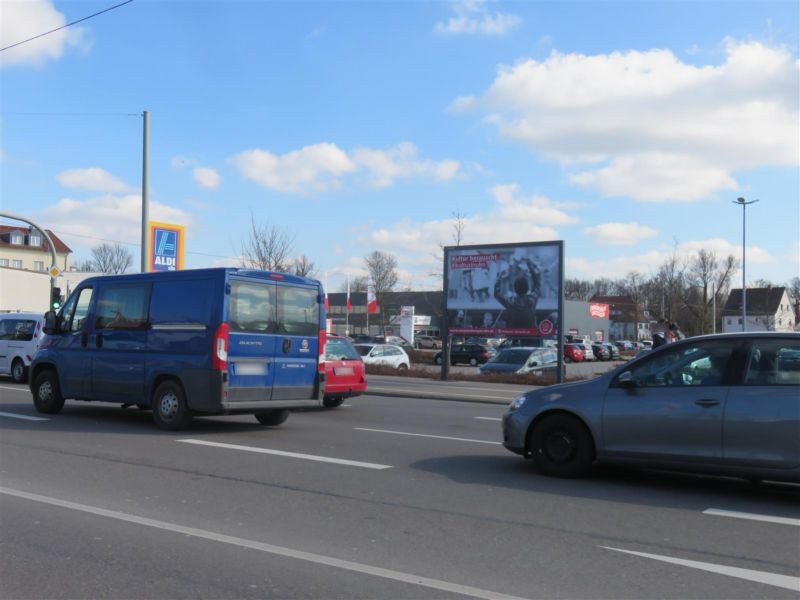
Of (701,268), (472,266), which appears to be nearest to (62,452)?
(472,266)

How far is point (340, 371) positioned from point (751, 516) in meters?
9.90

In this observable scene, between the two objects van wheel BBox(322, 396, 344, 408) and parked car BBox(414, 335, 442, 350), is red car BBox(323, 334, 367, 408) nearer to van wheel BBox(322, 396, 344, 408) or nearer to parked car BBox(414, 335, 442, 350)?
van wheel BBox(322, 396, 344, 408)

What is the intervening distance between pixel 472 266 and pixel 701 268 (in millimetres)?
36693

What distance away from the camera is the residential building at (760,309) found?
7638cm

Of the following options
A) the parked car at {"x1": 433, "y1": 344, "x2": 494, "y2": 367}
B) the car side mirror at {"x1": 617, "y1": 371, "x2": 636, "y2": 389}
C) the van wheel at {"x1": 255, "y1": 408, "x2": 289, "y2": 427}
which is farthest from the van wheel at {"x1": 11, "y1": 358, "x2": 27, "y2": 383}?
the parked car at {"x1": 433, "y1": 344, "x2": 494, "y2": 367}

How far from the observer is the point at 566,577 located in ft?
17.2

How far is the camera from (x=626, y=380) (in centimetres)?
829

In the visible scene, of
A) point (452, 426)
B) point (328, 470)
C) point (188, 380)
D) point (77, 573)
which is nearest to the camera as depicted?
point (77, 573)

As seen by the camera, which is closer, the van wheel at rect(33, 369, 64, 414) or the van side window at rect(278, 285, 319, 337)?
the van side window at rect(278, 285, 319, 337)

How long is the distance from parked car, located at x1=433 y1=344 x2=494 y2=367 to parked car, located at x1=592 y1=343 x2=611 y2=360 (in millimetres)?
12943

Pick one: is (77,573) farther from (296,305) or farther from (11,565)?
(296,305)

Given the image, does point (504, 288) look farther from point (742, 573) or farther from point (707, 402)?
point (742, 573)

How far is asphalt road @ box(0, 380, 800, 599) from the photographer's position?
16.7 feet

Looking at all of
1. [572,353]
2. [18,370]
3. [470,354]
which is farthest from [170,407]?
[572,353]
